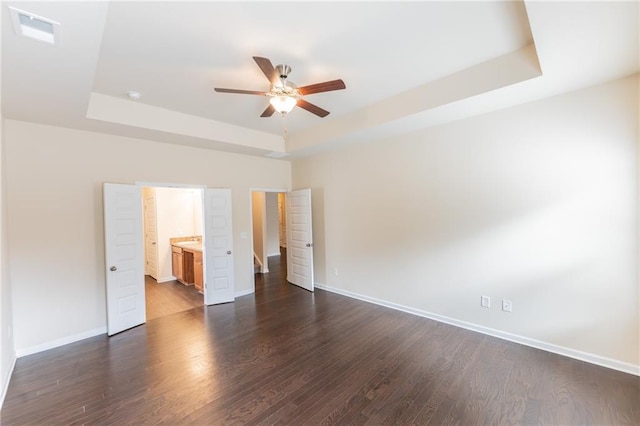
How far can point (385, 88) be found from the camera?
3182mm

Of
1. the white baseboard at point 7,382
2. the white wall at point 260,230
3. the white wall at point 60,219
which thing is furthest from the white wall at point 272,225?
the white baseboard at point 7,382

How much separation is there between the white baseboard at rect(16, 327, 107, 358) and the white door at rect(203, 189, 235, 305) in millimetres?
1520

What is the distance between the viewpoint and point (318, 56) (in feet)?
8.14

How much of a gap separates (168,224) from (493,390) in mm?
6847

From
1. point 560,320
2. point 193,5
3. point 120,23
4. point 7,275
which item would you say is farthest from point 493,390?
point 7,275

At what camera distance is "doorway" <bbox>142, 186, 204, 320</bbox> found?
5.76 m

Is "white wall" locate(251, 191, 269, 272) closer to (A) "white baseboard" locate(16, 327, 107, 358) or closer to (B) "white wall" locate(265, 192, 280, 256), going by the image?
(B) "white wall" locate(265, 192, 280, 256)

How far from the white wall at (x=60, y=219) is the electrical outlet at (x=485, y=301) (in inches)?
200

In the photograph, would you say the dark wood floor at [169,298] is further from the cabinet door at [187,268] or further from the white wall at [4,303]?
the white wall at [4,303]

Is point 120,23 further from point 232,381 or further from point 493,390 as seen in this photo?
point 493,390

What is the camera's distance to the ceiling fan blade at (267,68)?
192 cm

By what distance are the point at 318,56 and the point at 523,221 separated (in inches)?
116

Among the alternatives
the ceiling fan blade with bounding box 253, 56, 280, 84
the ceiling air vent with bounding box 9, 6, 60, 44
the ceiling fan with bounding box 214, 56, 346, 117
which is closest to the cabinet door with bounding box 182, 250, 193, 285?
→ the ceiling fan with bounding box 214, 56, 346, 117

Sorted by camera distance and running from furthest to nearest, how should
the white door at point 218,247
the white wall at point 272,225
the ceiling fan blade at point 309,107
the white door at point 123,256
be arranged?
the white wall at point 272,225, the white door at point 218,247, the white door at point 123,256, the ceiling fan blade at point 309,107
